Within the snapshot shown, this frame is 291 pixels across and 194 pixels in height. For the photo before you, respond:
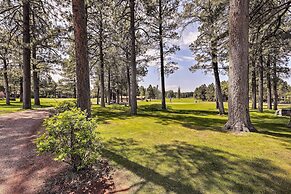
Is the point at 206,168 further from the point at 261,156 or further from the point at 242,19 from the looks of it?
the point at 242,19

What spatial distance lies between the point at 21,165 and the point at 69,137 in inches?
75.3

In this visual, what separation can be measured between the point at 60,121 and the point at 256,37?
34.5 ft

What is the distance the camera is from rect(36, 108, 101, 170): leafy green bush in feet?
12.2

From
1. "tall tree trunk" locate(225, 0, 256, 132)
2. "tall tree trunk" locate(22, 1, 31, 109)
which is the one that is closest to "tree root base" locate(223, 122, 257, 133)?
"tall tree trunk" locate(225, 0, 256, 132)

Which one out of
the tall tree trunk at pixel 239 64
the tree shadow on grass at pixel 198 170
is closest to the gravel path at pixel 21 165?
the tree shadow on grass at pixel 198 170

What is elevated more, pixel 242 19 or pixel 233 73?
pixel 242 19

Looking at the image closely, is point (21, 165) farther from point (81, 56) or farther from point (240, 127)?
point (240, 127)

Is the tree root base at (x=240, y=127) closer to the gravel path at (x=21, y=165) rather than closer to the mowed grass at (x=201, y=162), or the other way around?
the mowed grass at (x=201, y=162)

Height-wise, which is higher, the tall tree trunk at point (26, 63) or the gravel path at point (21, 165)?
the tall tree trunk at point (26, 63)

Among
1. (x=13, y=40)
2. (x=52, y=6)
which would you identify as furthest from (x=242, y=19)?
(x=13, y=40)

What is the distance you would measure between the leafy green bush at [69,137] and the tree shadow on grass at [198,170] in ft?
3.42

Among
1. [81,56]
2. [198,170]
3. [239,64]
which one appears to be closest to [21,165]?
[81,56]

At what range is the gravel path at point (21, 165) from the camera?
3.82 metres

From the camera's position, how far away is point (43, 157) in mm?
5133
